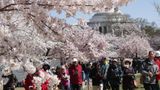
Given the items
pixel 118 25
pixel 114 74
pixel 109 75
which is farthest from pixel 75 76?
pixel 118 25

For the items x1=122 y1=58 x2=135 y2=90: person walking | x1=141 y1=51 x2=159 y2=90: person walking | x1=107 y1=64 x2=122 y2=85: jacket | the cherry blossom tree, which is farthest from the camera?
x1=107 y1=64 x2=122 y2=85: jacket

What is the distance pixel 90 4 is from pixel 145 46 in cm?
7823

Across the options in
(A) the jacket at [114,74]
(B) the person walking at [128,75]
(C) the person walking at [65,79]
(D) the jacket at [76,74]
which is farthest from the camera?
(A) the jacket at [114,74]

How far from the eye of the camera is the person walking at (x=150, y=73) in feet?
47.2

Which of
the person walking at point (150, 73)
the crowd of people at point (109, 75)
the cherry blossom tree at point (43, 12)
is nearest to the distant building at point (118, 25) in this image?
the crowd of people at point (109, 75)

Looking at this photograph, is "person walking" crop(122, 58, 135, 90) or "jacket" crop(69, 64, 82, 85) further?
"person walking" crop(122, 58, 135, 90)

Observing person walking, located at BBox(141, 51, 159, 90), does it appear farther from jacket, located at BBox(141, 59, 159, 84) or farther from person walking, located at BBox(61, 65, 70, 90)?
person walking, located at BBox(61, 65, 70, 90)

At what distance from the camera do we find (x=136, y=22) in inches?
4050

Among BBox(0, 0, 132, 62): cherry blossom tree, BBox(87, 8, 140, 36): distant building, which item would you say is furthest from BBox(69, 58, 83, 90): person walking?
BBox(87, 8, 140, 36): distant building

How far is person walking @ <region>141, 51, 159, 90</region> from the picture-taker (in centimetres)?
1440

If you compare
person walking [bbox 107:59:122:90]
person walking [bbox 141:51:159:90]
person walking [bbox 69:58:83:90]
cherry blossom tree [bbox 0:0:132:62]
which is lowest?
person walking [bbox 107:59:122:90]

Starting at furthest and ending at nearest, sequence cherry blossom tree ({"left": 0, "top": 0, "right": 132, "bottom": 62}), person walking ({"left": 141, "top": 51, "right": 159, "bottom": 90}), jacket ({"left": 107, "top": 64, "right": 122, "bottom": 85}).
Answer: jacket ({"left": 107, "top": 64, "right": 122, "bottom": 85}), person walking ({"left": 141, "top": 51, "right": 159, "bottom": 90}), cherry blossom tree ({"left": 0, "top": 0, "right": 132, "bottom": 62})

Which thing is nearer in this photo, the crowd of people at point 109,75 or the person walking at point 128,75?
the crowd of people at point 109,75

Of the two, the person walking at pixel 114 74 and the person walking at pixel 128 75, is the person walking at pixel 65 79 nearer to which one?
the person walking at pixel 128 75
